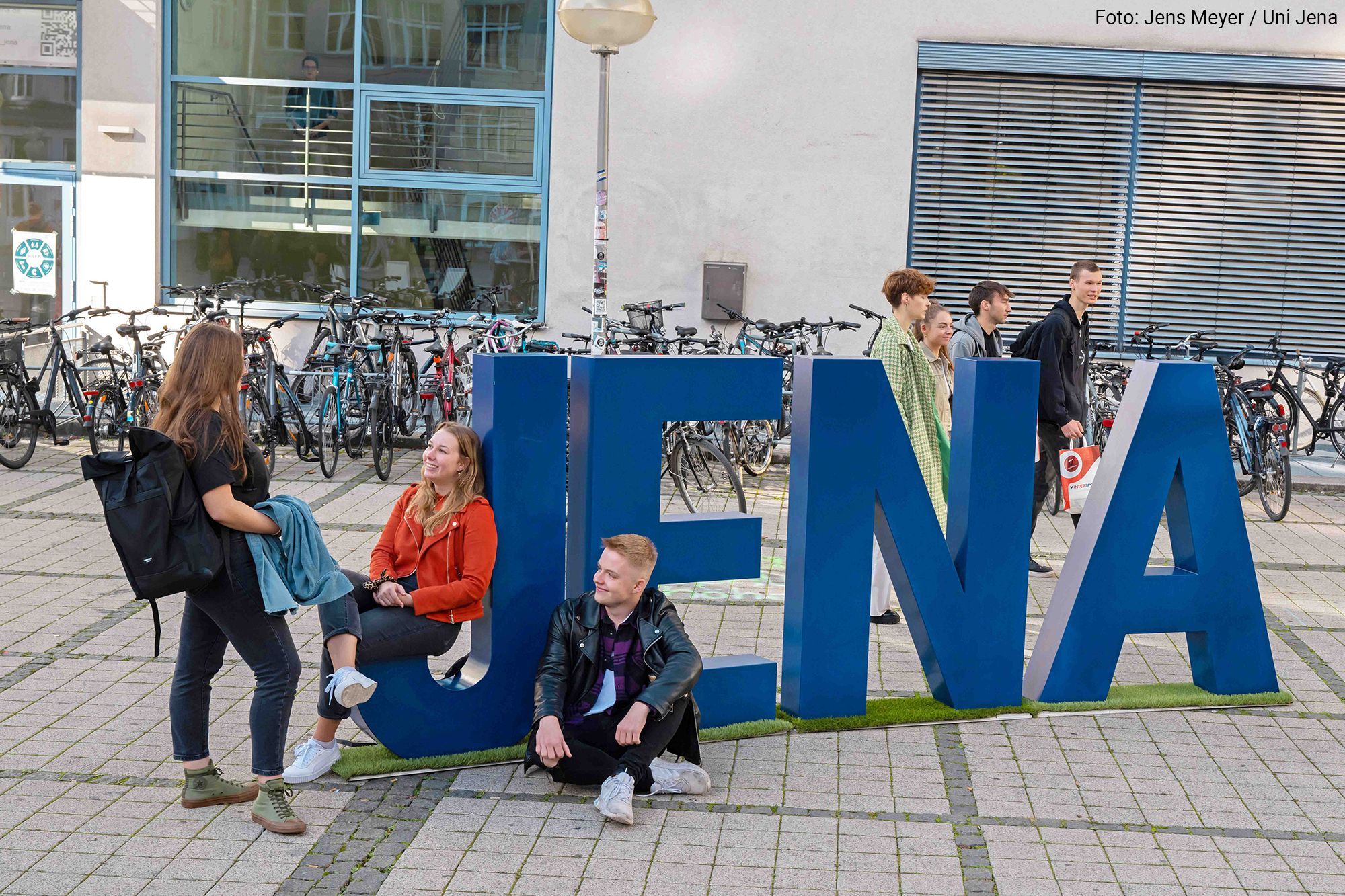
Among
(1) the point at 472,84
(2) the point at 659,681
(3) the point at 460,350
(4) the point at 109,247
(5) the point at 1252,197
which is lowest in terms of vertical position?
(2) the point at 659,681

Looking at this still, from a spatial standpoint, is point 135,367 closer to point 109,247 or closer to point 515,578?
point 109,247

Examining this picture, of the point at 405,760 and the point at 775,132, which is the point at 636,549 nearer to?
the point at 405,760

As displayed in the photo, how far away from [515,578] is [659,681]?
72cm

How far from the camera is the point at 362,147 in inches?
532

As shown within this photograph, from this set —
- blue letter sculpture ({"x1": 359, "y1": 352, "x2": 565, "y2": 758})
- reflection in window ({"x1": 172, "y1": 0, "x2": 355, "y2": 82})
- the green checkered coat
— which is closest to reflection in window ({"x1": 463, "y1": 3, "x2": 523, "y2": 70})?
reflection in window ({"x1": 172, "y1": 0, "x2": 355, "y2": 82})

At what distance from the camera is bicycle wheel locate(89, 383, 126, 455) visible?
11.2m

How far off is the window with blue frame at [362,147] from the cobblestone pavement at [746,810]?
7.84 meters

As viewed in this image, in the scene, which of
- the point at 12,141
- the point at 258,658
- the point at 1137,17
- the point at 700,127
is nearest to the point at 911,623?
the point at 258,658

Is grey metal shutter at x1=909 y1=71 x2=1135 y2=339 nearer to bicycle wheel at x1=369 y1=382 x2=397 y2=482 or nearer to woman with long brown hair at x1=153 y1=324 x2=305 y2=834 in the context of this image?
bicycle wheel at x1=369 y1=382 x2=397 y2=482

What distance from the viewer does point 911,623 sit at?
5379 millimetres

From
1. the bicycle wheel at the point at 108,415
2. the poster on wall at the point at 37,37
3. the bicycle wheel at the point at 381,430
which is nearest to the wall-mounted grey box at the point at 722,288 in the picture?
the bicycle wheel at the point at 381,430

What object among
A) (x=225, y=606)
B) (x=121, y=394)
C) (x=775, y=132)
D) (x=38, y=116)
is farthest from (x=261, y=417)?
(x=225, y=606)

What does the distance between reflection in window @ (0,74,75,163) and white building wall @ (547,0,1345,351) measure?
200 inches

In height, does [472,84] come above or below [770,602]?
above
